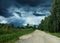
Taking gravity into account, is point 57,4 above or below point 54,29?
above

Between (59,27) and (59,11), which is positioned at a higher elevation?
(59,11)

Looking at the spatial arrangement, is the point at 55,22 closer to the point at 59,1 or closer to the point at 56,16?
the point at 56,16

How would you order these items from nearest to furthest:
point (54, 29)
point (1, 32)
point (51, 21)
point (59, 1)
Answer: point (1, 32), point (59, 1), point (54, 29), point (51, 21)

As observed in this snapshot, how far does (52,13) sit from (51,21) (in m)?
6.36

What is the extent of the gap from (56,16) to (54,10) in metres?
2.95

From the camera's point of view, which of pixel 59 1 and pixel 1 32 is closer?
pixel 1 32

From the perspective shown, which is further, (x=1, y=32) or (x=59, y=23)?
(x=59, y=23)

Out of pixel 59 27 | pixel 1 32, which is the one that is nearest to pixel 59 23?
pixel 59 27

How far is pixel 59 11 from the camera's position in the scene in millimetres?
81000

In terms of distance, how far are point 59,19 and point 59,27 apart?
3965mm

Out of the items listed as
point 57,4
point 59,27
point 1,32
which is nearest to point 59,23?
point 59,27

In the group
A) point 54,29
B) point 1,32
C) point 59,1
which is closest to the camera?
point 1,32

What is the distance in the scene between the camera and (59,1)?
7844 centimetres

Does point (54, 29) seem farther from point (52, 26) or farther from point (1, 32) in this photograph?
point (1, 32)
